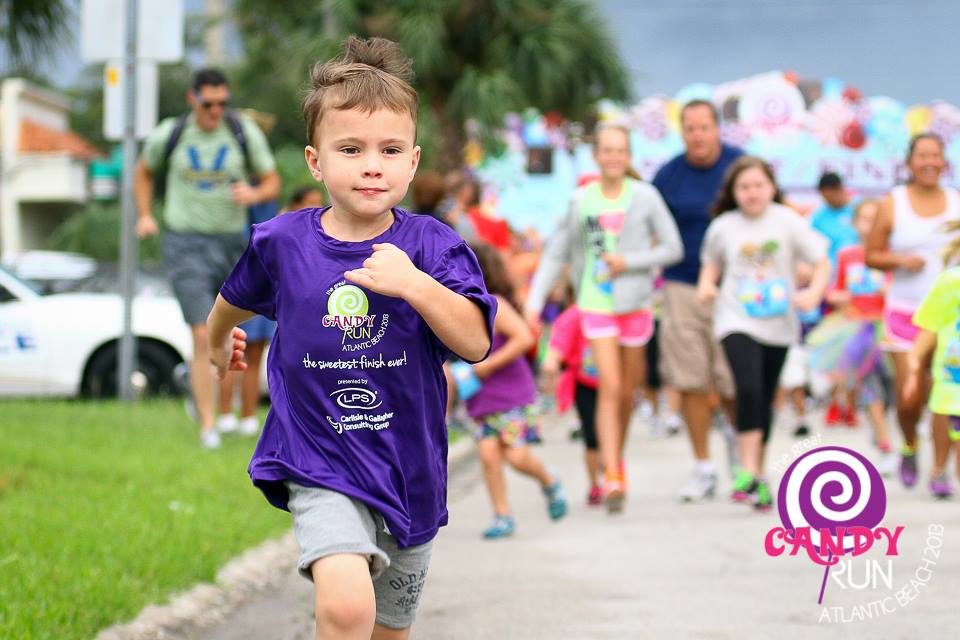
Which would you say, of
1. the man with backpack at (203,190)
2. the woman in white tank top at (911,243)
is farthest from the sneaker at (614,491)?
the man with backpack at (203,190)

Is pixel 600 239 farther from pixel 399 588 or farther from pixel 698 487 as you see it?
pixel 399 588

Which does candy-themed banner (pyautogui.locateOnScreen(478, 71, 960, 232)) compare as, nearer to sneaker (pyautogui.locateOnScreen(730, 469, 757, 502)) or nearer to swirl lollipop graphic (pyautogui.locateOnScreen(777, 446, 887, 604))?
sneaker (pyautogui.locateOnScreen(730, 469, 757, 502))

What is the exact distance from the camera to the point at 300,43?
92.2ft

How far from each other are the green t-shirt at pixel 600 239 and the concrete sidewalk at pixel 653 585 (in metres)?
1.17

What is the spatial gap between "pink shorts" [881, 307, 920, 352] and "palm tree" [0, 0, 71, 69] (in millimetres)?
5479

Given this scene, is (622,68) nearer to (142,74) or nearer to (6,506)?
(142,74)

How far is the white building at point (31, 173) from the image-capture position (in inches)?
1309

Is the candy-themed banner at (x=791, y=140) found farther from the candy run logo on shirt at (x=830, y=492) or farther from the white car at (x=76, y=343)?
the candy run logo on shirt at (x=830, y=492)

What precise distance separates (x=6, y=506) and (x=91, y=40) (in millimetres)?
6877

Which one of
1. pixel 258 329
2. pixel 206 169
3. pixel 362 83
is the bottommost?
pixel 258 329

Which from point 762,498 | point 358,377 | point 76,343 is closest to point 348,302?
point 358,377

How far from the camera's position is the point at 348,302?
12.1 ft

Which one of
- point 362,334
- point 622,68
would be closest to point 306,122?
point 362,334

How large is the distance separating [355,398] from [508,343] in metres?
4.35
